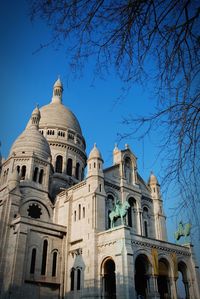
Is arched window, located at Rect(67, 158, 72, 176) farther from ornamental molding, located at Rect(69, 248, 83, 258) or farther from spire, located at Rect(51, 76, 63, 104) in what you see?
ornamental molding, located at Rect(69, 248, 83, 258)

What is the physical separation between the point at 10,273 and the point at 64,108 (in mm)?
35363

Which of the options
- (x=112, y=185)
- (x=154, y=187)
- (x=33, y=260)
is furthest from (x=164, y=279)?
(x=33, y=260)

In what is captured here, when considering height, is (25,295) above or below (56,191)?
below

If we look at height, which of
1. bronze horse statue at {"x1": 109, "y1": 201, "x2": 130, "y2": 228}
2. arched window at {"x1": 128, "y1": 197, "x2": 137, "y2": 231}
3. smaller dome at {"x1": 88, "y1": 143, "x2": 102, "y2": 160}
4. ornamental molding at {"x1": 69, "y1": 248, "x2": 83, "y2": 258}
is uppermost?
smaller dome at {"x1": 88, "y1": 143, "x2": 102, "y2": 160}

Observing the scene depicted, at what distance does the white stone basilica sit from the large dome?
8.89 meters

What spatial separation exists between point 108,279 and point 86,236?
15.1ft

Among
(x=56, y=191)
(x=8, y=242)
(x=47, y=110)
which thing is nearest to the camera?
(x=8, y=242)

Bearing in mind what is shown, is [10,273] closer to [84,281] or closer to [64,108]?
[84,281]

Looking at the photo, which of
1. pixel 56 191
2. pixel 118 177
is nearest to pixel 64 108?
pixel 56 191

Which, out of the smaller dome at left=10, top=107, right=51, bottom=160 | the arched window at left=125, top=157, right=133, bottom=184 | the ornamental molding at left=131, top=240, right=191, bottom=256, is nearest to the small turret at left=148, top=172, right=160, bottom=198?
the arched window at left=125, top=157, right=133, bottom=184

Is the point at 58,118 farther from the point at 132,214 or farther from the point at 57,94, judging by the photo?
the point at 132,214

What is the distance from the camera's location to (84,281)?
28.6 meters

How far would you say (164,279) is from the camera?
32719mm

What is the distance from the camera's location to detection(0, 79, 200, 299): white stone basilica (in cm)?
2786
